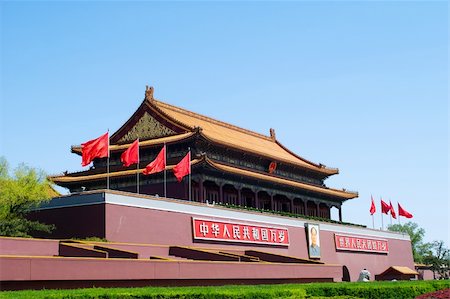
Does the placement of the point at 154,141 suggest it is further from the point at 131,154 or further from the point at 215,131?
the point at 131,154

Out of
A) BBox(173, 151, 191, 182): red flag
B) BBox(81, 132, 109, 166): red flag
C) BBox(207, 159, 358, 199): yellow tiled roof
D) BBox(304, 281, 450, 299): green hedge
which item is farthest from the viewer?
BBox(207, 159, 358, 199): yellow tiled roof

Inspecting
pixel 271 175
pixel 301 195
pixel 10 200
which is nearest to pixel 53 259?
pixel 10 200

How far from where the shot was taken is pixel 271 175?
38.7 metres

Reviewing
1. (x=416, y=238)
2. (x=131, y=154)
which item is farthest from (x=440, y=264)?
(x=131, y=154)

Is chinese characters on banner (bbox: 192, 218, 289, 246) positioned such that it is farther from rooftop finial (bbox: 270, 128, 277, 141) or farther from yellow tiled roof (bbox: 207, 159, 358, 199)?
rooftop finial (bbox: 270, 128, 277, 141)

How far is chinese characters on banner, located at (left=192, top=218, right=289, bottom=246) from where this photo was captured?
1065 inches

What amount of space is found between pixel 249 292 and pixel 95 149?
12.6 m

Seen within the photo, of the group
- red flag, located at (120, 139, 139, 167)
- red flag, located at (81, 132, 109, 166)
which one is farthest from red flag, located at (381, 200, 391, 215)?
red flag, located at (81, 132, 109, 166)

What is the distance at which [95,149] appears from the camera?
2472cm

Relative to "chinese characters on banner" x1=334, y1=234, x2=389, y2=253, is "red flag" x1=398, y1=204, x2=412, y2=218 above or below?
above

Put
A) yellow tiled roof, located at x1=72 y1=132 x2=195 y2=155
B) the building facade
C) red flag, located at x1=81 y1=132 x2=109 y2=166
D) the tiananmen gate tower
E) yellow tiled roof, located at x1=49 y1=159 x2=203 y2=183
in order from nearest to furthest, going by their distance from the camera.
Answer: the tiananmen gate tower, red flag, located at x1=81 y1=132 x2=109 y2=166, the building facade, yellow tiled roof, located at x1=49 y1=159 x2=203 y2=183, yellow tiled roof, located at x1=72 y1=132 x2=195 y2=155

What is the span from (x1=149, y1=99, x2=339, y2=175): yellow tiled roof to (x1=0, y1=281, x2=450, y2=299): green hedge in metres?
16.9

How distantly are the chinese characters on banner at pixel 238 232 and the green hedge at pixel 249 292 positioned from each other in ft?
32.7

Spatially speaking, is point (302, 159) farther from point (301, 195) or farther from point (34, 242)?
point (34, 242)
